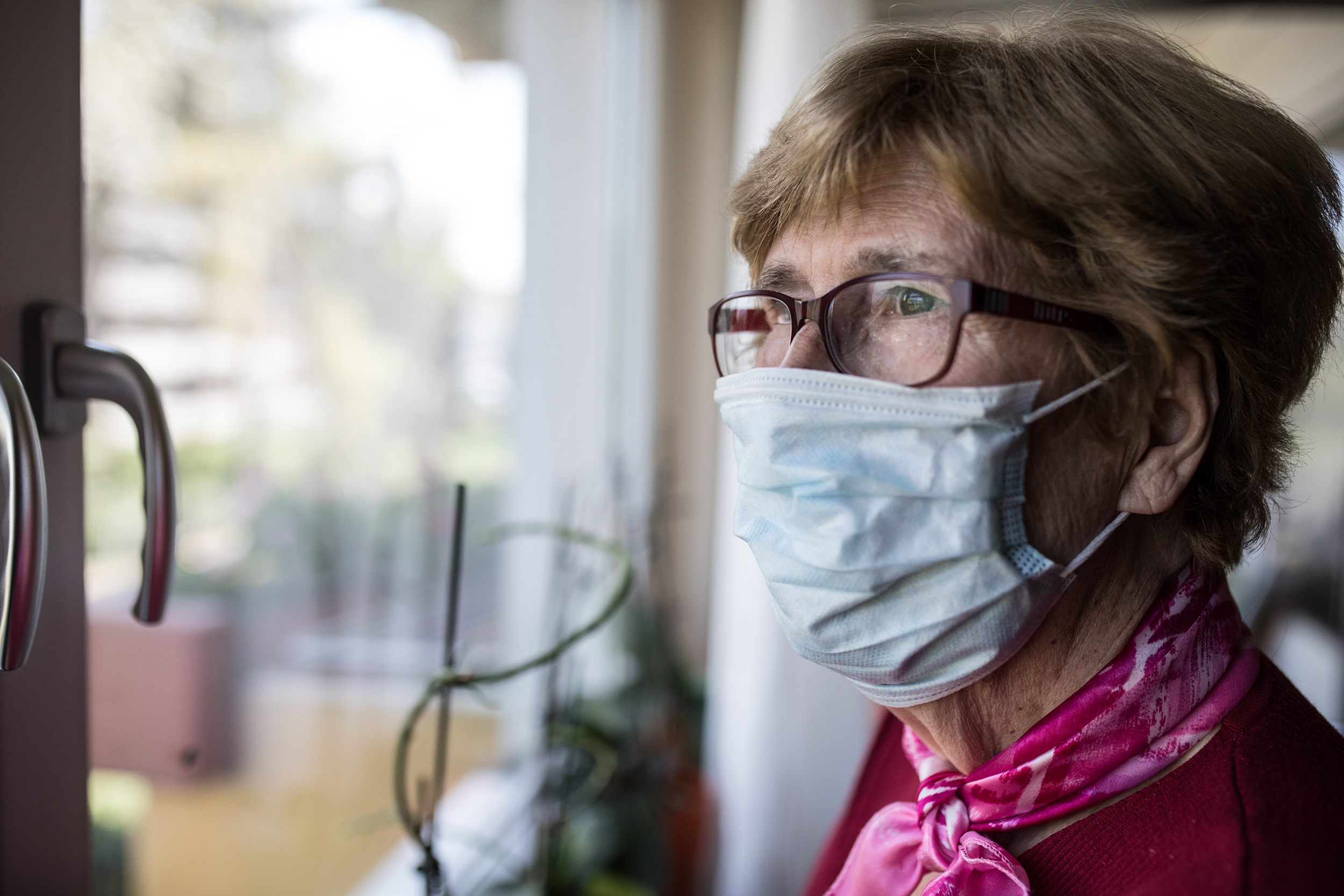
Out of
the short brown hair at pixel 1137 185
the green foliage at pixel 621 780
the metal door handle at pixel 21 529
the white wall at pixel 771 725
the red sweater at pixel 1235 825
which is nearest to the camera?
the metal door handle at pixel 21 529

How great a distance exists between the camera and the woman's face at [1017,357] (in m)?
0.71

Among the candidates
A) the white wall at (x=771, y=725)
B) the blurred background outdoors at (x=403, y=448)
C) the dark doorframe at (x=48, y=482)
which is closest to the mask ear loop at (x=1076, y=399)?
the blurred background outdoors at (x=403, y=448)

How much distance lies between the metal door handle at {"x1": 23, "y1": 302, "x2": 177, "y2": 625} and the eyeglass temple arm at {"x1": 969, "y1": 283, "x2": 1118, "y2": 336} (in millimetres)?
637

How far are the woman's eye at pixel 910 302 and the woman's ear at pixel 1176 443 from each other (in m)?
0.21

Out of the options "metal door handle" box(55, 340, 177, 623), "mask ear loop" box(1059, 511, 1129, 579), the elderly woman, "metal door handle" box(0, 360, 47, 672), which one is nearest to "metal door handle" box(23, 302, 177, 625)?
"metal door handle" box(55, 340, 177, 623)

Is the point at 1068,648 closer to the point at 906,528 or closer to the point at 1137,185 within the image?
the point at 906,528

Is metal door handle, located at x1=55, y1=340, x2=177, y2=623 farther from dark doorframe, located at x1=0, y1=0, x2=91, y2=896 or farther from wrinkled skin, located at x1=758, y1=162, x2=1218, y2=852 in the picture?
wrinkled skin, located at x1=758, y1=162, x2=1218, y2=852

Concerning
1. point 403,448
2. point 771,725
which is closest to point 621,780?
point 771,725

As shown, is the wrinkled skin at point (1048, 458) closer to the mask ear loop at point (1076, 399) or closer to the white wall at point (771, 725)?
the mask ear loop at point (1076, 399)

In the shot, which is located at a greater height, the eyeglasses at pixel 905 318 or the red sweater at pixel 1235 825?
the eyeglasses at pixel 905 318

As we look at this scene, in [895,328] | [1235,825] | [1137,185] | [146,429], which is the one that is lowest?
[1235,825]

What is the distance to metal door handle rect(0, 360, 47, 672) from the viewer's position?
47 cm

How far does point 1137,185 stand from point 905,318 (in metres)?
0.20

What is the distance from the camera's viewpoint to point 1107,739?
27.6 inches
